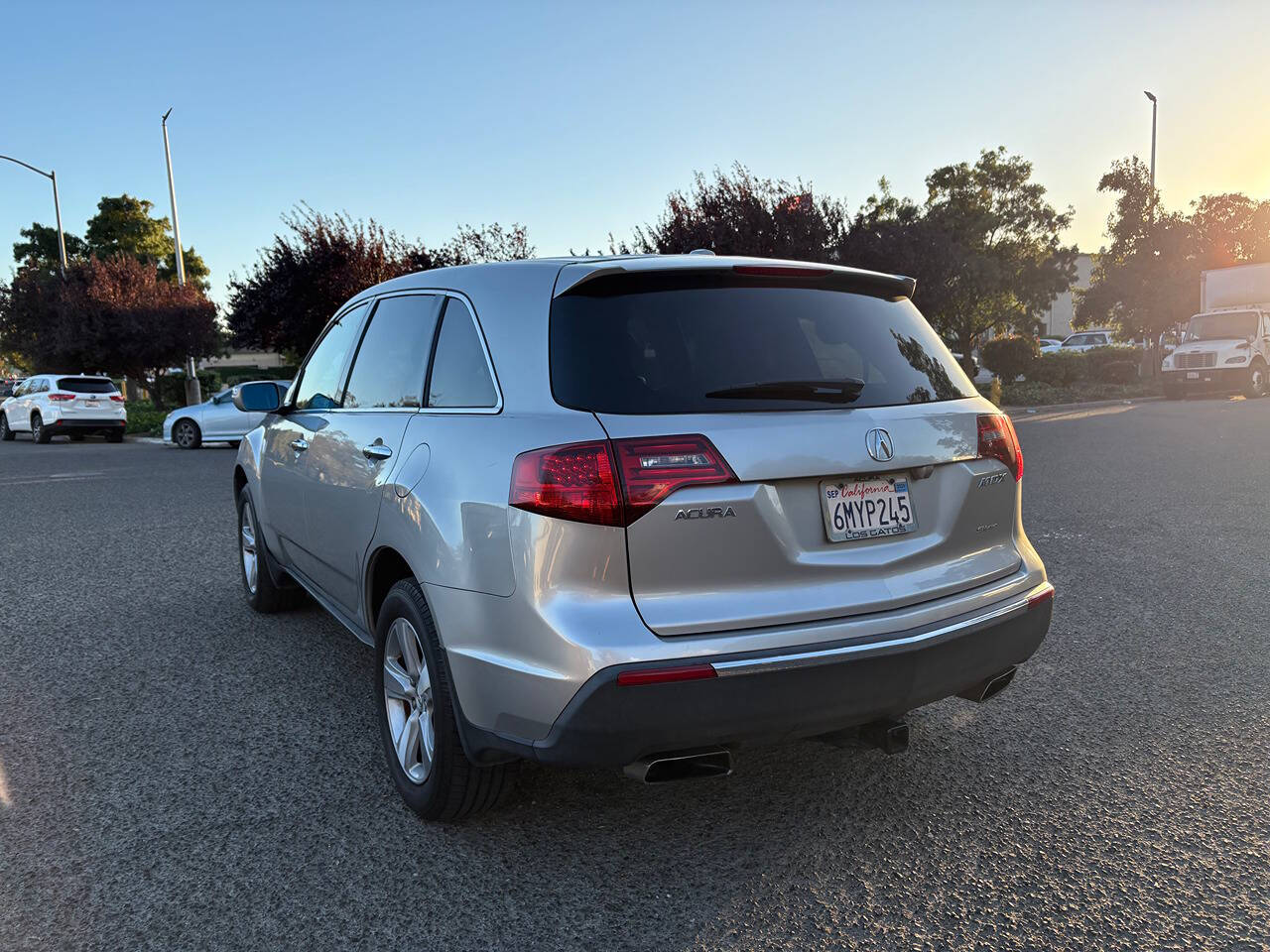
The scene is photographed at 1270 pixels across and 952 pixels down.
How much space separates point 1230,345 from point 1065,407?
3956 mm

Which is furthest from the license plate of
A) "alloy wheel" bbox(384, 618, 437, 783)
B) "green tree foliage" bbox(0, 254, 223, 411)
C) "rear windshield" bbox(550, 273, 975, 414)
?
"green tree foliage" bbox(0, 254, 223, 411)

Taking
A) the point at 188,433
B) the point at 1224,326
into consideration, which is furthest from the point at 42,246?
the point at 1224,326

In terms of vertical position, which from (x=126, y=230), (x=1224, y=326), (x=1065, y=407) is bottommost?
(x=1065, y=407)

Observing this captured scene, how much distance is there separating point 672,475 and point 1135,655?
131 inches

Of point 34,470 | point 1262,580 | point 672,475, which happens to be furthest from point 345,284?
point 672,475

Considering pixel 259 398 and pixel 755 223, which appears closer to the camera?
pixel 259 398

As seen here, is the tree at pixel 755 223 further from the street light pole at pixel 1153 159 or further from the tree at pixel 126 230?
the tree at pixel 126 230

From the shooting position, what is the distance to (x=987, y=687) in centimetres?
324

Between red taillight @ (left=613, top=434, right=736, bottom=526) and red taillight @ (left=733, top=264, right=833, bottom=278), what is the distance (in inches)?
28.3

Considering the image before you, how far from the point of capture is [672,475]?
2.64 meters

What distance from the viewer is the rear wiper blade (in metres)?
2.83

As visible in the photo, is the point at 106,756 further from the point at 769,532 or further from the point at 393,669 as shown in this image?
the point at 769,532

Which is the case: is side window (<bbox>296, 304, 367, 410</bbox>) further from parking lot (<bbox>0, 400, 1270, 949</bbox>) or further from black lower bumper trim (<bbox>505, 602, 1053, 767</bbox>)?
black lower bumper trim (<bbox>505, 602, 1053, 767</bbox>)

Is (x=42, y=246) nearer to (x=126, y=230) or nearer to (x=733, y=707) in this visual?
(x=126, y=230)
